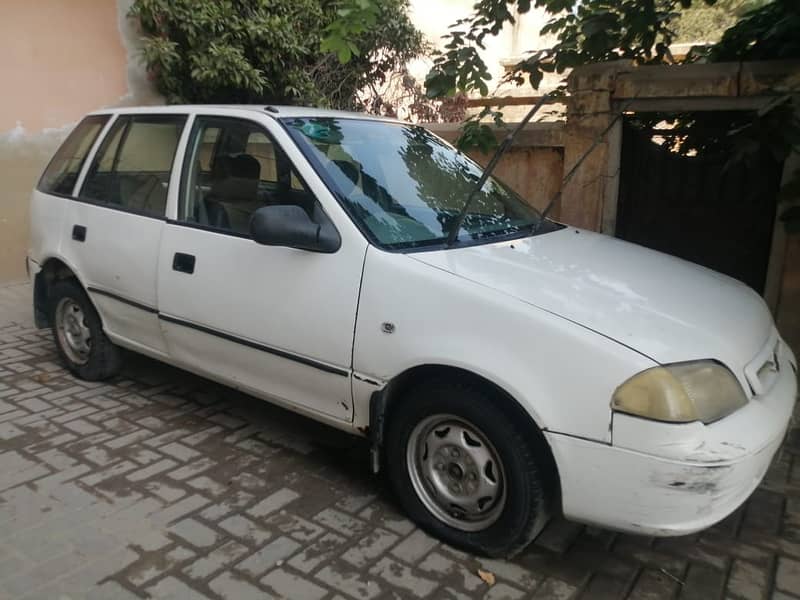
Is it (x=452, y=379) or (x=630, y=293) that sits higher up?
(x=630, y=293)

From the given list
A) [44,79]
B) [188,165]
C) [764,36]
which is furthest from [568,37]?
[44,79]

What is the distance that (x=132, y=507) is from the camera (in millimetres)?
3143

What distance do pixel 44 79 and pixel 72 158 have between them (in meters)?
3.12

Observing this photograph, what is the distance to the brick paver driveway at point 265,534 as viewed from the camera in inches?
105

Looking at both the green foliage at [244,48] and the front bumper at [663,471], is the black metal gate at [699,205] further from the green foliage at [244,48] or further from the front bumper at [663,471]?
the green foliage at [244,48]

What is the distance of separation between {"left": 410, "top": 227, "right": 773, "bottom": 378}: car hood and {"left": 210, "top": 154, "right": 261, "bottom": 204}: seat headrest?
1282 millimetres

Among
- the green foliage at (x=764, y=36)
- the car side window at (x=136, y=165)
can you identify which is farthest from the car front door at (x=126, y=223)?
the green foliage at (x=764, y=36)

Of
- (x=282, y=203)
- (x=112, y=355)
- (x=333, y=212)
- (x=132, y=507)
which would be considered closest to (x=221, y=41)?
(x=112, y=355)

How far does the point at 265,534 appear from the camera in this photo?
2957 mm

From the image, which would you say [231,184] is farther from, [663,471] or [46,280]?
[663,471]

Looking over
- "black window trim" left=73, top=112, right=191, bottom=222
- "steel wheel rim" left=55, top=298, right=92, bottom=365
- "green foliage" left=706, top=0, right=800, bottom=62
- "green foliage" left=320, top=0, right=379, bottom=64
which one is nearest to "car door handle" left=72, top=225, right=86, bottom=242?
"black window trim" left=73, top=112, right=191, bottom=222

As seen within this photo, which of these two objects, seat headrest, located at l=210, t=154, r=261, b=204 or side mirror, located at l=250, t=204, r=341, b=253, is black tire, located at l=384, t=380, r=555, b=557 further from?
seat headrest, located at l=210, t=154, r=261, b=204

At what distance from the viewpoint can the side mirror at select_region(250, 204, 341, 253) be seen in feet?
9.70

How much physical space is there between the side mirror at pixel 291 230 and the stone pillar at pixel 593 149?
2.73m
